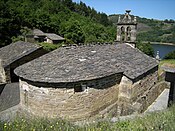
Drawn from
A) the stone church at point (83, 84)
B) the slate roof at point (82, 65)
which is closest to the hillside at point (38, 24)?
the slate roof at point (82, 65)

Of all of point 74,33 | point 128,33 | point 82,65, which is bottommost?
point 82,65

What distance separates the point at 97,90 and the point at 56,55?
131 inches

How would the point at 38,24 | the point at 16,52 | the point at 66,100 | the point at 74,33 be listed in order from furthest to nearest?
the point at 38,24 < the point at 74,33 < the point at 16,52 < the point at 66,100

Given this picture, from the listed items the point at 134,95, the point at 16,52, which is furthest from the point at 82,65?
the point at 16,52

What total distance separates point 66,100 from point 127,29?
10075 mm

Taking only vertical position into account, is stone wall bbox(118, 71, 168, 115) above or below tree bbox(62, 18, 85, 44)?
below

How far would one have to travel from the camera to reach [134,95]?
11.9 metres

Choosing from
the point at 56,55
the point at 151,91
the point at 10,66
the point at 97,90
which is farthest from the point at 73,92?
the point at 10,66

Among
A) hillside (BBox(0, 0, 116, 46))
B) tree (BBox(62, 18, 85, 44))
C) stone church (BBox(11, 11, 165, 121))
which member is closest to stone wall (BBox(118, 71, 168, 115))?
stone church (BBox(11, 11, 165, 121))

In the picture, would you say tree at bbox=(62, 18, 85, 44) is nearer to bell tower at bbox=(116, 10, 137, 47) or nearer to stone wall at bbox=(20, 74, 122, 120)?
bell tower at bbox=(116, 10, 137, 47)

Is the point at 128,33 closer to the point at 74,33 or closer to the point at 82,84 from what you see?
the point at 82,84

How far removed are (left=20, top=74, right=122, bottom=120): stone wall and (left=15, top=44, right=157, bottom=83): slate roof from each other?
433mm

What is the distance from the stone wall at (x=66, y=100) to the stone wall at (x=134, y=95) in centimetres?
140

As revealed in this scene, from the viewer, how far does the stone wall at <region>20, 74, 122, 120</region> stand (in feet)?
30.2
